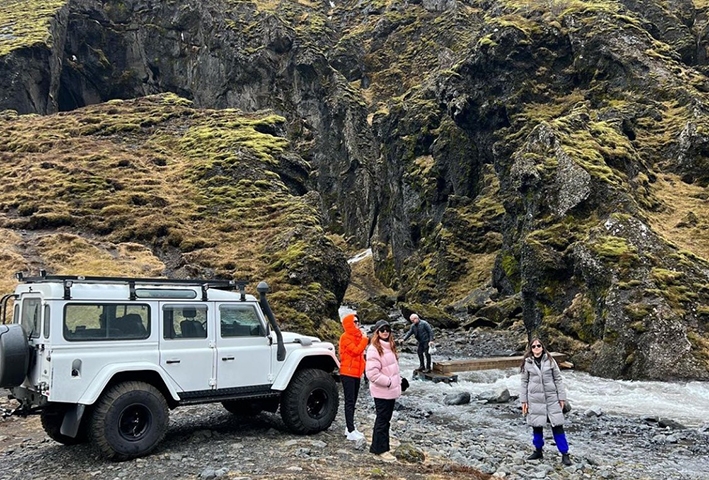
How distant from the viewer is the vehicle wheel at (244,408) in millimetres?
13930

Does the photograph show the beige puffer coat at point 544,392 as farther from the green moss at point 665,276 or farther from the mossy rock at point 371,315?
the mossy rock at point 371,315

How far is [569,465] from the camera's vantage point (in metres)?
12.3

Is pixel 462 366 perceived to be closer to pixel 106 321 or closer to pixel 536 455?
pixel 536 455

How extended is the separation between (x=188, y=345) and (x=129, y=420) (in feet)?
5.90

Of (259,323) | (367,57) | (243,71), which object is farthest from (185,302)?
(367,57)

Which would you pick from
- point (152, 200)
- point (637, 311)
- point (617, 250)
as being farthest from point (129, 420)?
point (152, 200)

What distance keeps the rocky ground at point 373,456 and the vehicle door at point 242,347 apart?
141cm

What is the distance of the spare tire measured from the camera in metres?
9.86

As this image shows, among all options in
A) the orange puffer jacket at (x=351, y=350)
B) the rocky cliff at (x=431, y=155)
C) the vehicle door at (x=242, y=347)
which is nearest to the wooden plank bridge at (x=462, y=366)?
the rocky cliff at (x=431, y=155)

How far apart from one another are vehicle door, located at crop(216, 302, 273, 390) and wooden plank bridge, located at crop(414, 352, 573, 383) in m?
14.3

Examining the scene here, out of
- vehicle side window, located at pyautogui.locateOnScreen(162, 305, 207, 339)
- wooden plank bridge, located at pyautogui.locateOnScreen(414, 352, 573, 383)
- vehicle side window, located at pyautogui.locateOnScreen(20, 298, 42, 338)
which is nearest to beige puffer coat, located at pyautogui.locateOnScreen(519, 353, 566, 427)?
vehicle side window, located at pyautogui.locateOnScreen(162, 305, 207, 339)

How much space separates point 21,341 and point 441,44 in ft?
484

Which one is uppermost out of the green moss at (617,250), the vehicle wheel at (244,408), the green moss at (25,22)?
the green moss at (25,22)

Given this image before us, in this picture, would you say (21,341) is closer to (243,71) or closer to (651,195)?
(651,195)
